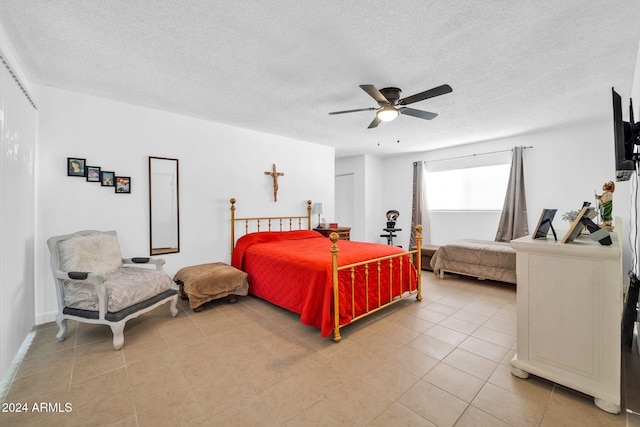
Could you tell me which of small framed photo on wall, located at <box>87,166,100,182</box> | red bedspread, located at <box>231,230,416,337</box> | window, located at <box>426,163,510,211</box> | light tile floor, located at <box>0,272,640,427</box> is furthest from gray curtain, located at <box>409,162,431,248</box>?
small framed photo on wall, located at <box>87,166,100,182</box>

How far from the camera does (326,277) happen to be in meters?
2.59

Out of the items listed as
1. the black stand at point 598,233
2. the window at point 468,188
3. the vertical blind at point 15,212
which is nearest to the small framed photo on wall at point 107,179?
the vertical blind at point 15,212

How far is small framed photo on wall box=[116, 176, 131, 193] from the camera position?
3375mm

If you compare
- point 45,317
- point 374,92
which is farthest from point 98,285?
point 374,92

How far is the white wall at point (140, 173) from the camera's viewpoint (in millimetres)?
2994

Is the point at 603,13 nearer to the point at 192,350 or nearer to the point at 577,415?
the point at 577,415

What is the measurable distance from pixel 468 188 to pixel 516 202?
99 centimetres

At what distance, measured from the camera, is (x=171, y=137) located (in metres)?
3.82

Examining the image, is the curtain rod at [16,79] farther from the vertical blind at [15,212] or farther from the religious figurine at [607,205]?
the religious figurine at [607,205]

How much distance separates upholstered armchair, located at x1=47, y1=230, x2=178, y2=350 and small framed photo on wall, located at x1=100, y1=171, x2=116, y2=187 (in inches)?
25.9

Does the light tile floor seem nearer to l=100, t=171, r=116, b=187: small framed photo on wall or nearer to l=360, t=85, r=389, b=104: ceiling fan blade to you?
l=100, t=171, r=116, b=187: small framed photo on wall

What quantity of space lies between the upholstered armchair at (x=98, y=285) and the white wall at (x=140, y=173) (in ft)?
1.60

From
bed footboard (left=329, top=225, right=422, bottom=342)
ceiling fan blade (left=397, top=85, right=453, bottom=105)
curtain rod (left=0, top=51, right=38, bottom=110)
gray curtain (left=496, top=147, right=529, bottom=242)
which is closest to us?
curtain rod (left=0, top=51, right=38, bottom=110)

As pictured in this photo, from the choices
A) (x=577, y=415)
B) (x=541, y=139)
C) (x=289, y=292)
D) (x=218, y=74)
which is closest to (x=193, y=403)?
(x=289, y=292)
